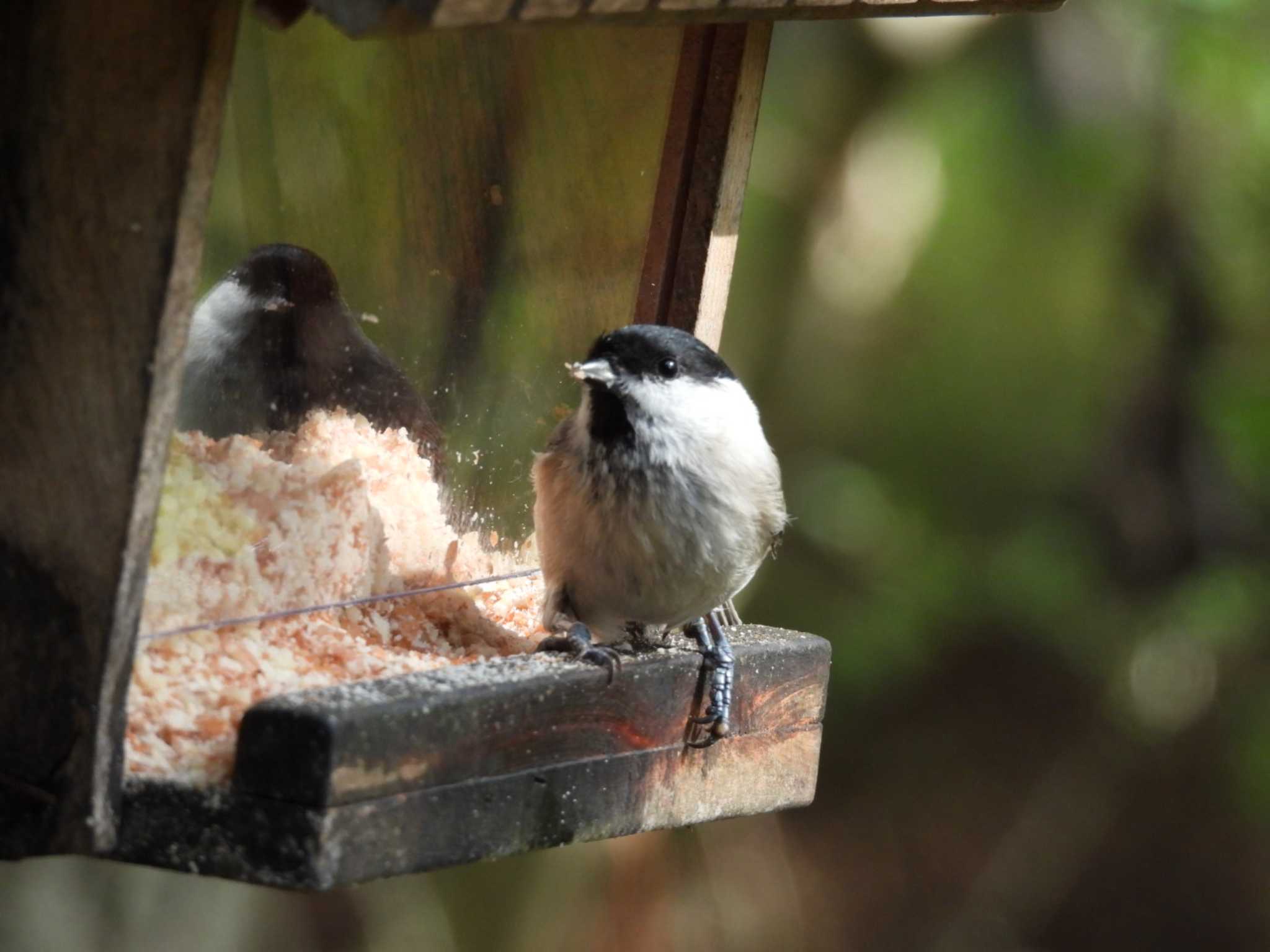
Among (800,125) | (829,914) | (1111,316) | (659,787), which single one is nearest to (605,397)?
(659,787)

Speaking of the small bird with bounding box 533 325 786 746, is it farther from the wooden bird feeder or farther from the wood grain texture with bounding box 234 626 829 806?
the wooden bird feeder

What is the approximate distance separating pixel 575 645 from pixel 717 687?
0.74ft

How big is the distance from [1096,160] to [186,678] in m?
4.18

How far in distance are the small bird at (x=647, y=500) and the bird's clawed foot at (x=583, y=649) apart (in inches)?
0.4

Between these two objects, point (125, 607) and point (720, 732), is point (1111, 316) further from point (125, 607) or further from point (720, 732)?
point (125, 607)

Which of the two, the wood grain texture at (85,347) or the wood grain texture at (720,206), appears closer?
the wood grain texture at (85,347)

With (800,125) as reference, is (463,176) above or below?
below

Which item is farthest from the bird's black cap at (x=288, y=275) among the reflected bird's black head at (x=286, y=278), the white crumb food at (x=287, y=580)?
the white crumb food at (x=287, y=580)

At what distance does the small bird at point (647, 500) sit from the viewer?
2.31 meters

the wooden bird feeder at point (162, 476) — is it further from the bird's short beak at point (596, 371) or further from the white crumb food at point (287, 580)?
the bird's short beak at point (596, 371)

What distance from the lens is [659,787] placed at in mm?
2184

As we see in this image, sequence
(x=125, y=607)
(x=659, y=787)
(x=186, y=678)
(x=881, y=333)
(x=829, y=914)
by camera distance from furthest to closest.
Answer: (x=829, y=914) → (x=881, y=333) → (x=659, y=787) → (x=186, y=678) → (x=125, y=607)

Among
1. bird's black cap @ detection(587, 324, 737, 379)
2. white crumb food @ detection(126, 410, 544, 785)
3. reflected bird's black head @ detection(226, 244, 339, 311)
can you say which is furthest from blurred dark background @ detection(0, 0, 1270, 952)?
reflected bird's black head @ detection(226, 244, 339, 311)

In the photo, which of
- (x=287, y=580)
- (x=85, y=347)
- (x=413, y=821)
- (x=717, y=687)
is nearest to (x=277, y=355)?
(x=287, y=580)
